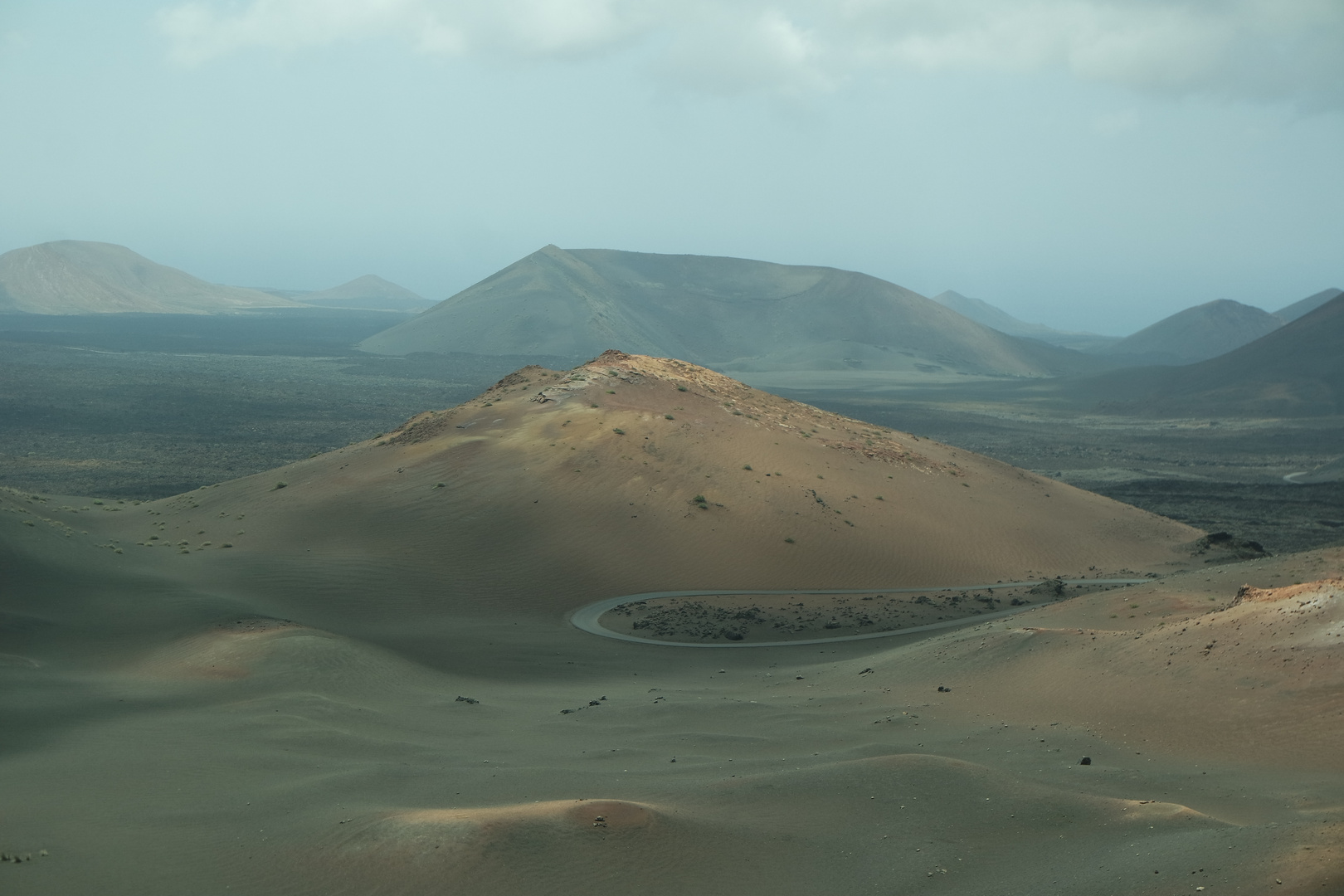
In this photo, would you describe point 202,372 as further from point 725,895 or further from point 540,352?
point 725,895

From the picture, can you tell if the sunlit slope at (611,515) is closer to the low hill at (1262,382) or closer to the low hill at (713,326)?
the low hill at (1262,382)

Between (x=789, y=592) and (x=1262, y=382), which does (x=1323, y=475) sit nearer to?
(x=789, y=592)

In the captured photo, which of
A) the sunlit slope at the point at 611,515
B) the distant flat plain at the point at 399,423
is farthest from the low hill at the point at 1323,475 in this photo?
the sunlit slope at the point at 611,515

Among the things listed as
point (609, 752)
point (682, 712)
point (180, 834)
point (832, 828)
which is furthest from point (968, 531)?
point (180, 834)

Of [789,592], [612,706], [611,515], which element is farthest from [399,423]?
[612,706]

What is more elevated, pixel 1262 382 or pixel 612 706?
pixel 1262 382

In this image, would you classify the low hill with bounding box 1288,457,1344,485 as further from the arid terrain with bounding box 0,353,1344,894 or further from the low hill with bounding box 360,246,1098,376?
the low hill with bounding box 360,246,1098,376
